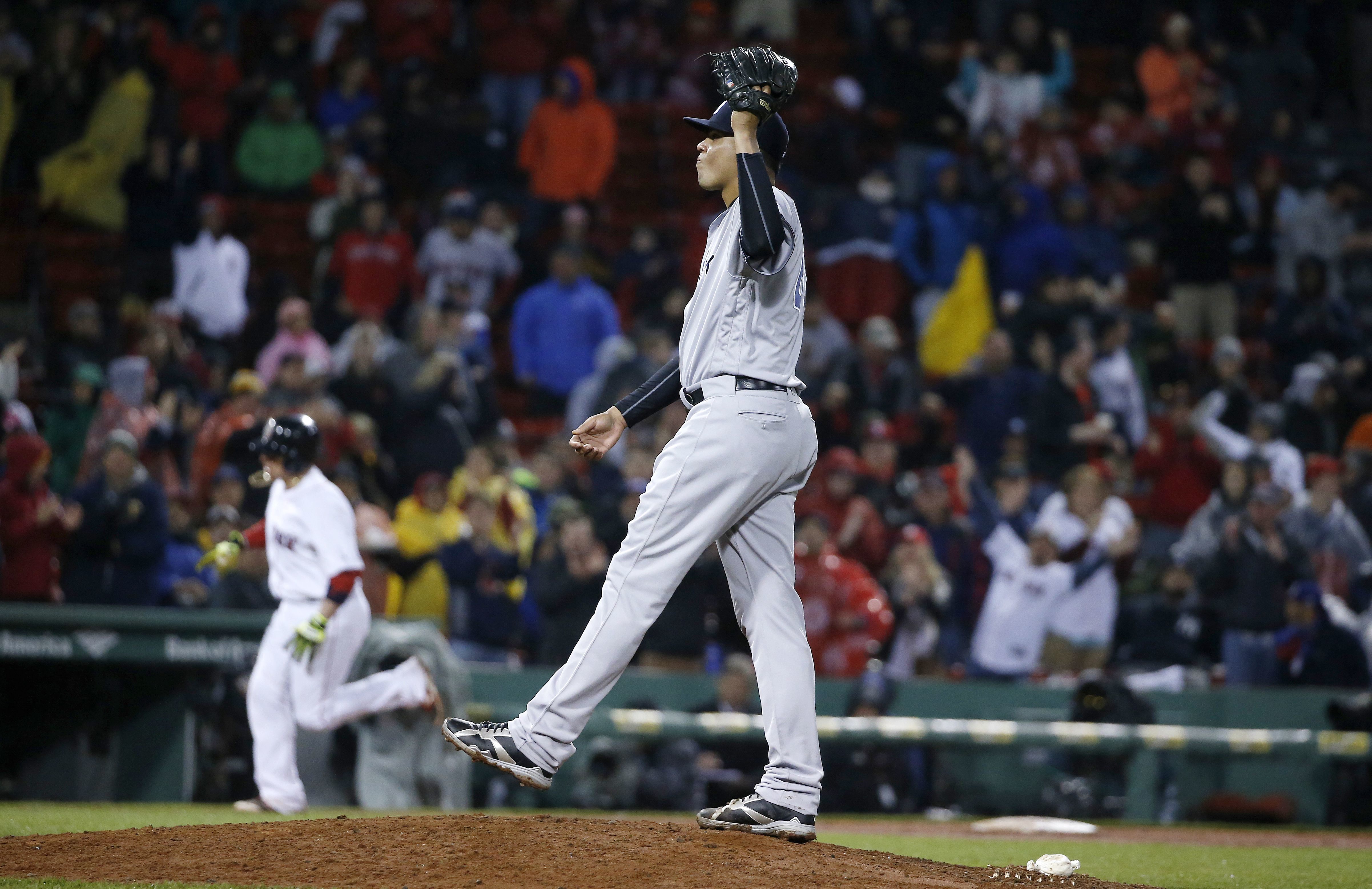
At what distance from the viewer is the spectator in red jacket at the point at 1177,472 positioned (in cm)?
1290

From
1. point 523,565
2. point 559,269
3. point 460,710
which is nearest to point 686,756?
point 460,710

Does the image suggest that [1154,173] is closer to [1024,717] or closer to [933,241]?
[933,241]

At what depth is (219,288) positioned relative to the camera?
12578 mm

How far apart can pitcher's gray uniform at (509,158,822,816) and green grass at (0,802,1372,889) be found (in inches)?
47.8

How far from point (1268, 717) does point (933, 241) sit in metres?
5.53

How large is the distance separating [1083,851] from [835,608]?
3.49 m

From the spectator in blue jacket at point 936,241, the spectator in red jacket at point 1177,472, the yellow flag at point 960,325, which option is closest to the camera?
the spectator in red jacket at point 1177,472

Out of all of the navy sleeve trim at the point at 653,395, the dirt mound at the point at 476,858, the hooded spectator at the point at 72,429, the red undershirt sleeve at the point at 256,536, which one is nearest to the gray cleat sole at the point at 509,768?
the dirt mound at the point at 476,858

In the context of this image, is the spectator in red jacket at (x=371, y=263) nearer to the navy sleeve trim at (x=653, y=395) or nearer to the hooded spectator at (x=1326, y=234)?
the hooded spectator at (x=1326, y=234)

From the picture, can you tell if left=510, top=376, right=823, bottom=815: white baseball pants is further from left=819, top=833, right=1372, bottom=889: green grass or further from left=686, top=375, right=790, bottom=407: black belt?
left=819, top=833, right=1372, bottom=889: green grass

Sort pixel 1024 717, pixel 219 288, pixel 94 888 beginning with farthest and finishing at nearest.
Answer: pixel 219 288 → pixel 1024 717 → pixel 94 888

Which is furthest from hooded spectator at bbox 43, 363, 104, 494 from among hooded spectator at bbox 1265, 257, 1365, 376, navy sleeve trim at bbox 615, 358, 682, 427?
hooded spectator at bbox 1265, 257, 1365, 376

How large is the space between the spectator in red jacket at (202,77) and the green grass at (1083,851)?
7.18m

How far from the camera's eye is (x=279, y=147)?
45.5ft
